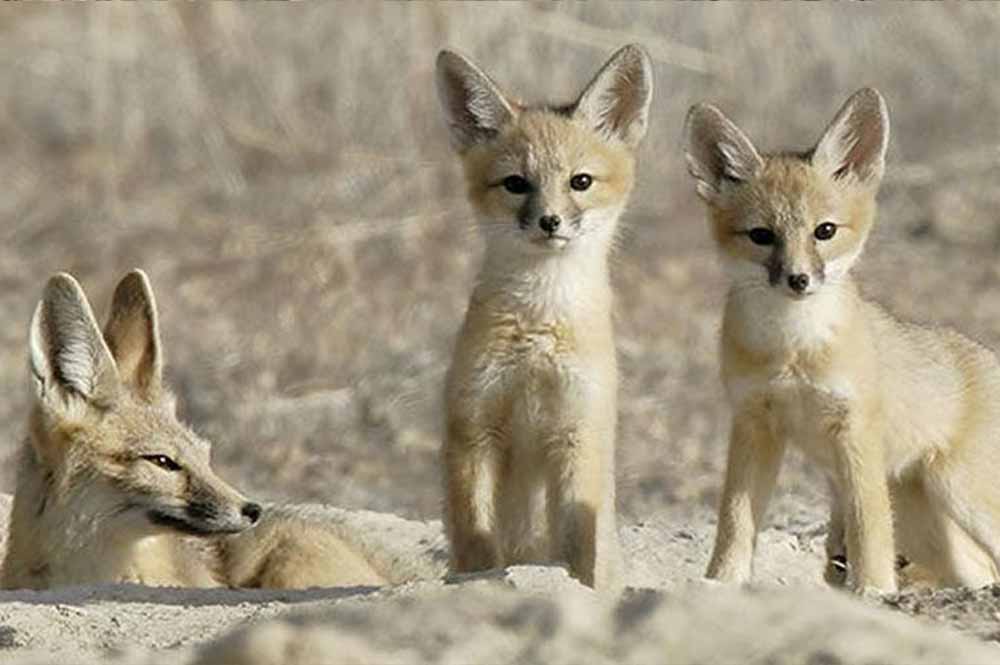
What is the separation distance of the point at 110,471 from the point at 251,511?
48 cm

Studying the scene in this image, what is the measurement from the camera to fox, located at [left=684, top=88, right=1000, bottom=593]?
7.13 metres

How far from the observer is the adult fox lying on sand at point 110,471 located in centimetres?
758

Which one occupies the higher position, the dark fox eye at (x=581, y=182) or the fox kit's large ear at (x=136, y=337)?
the dark fox eye at (x=581, y=182)

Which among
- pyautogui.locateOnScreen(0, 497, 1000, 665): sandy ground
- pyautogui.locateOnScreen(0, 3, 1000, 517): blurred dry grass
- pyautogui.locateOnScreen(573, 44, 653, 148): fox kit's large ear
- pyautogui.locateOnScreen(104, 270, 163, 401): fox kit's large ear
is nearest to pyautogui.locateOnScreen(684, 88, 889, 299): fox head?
pyautogui.locateOnScreen(573, 44, 653, 148): fox kit's large ear

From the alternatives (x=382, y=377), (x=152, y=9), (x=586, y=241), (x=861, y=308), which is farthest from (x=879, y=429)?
(x=152, y=9)

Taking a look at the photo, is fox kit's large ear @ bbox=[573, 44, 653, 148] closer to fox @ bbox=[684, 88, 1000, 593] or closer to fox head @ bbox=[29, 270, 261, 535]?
fox @ bbox=[684, 88, 1000, 593]

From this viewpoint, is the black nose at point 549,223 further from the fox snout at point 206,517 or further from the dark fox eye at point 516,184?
the fox snout at point 206,517

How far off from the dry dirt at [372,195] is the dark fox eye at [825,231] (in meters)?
3.22

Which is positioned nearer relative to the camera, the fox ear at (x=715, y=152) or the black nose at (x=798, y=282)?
the black nose at (x=798, y=282)

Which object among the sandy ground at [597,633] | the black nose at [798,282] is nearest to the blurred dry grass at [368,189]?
the black nose at [798,282]

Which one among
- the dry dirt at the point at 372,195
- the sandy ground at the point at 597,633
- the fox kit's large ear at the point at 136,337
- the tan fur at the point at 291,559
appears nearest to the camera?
the sandy ground at the point at 597,633

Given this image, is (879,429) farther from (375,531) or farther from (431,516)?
(431,516)

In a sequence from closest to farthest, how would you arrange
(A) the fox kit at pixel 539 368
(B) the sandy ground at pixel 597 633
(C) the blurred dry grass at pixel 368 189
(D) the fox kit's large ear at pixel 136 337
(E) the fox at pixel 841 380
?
(B) the sandy ground at pixel 597 633 → (E) the fox at pixel 841 380 → (A) the fox kit at pixel 539 368 → (D) the fox kit's large ear at pixel 136 337 → (C) the blurred dry grass at pixel 368 189

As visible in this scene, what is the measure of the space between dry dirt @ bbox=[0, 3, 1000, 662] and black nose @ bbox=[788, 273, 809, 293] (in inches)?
134
